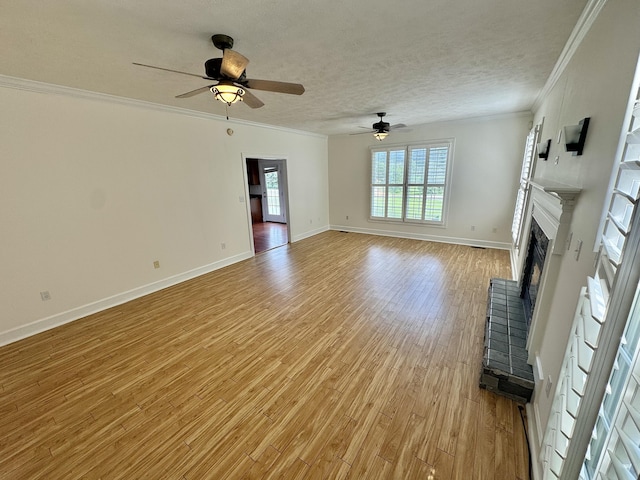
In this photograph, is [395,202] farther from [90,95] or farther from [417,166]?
[90,95]

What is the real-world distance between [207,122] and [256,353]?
12.0 feet

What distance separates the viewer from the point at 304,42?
196cm

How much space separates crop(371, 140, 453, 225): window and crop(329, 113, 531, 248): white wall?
0.17 meters

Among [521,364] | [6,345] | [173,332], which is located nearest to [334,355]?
[521,364]

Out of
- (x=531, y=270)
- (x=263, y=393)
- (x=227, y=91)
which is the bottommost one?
(x=263, y=393)

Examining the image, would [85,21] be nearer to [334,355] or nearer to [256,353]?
[256,353]

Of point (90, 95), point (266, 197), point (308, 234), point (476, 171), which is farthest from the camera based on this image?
point (266, 197)

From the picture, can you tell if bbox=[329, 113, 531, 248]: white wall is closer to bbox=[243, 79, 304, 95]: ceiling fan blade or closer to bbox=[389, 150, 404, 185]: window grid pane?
bbox=[389, 150, 404, 185]: window grid pane

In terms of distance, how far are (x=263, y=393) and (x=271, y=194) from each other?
7037 millimetres

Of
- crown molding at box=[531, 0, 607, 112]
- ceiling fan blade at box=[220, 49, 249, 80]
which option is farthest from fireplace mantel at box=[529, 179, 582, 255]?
ceiling fan blade at box=[220, 49, 249, 80]

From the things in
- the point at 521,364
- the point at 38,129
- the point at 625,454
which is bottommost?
the point at 521,364

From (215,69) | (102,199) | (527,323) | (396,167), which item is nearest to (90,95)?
(102,199)

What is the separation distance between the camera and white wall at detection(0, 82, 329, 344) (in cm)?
266

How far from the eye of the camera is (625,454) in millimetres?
706
